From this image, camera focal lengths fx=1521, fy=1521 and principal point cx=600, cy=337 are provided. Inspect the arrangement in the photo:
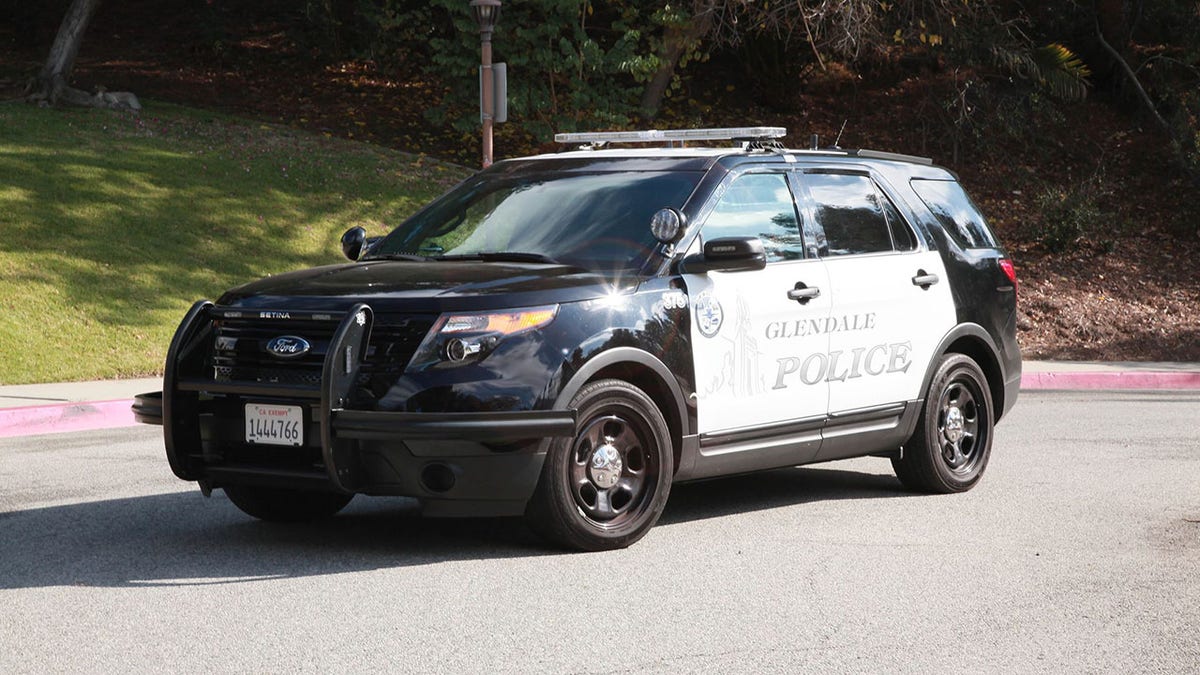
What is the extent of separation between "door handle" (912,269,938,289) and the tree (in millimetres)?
20011

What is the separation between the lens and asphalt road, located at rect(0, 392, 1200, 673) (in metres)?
5.21

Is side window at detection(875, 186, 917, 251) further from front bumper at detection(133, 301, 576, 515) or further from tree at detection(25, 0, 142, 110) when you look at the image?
tree at detection(25, 0, 142, 110)

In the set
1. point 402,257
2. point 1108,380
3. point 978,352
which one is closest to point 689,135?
point 402,257

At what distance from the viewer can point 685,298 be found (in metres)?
7.14

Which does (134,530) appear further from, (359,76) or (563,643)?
(359,76)

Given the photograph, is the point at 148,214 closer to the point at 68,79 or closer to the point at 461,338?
the point at 68,79

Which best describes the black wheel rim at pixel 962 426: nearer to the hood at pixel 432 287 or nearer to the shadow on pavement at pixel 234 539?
the shadow on pavement at pixel 234 539

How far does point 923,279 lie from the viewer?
8.43 m

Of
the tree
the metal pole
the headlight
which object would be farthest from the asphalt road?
the tree

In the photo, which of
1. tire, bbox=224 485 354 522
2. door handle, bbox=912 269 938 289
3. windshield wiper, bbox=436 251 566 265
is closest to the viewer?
windshield wiper, bbox=436 251 566 265

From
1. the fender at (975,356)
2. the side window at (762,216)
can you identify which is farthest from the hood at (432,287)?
the fender at (975,356)

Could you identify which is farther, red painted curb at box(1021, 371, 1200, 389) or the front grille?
red painted curb at box(1021, 371, 1200, 389)

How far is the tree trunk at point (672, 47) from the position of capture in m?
24.2

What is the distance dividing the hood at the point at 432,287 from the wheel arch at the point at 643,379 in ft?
0.98
